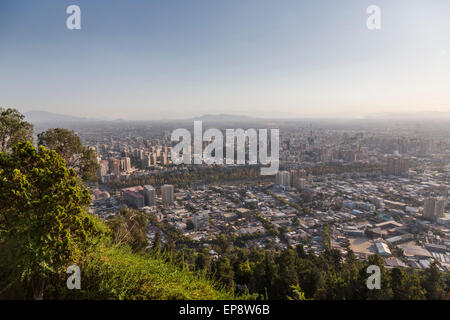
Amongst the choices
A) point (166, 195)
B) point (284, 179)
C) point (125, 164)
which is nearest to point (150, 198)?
point (166, 195)

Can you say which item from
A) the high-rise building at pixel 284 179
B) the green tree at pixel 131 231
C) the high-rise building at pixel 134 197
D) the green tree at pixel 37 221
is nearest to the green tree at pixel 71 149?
the green tree at pixel 131 231

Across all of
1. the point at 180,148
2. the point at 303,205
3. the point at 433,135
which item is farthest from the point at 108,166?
the point at 433,135

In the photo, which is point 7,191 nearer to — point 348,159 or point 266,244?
point 266,244

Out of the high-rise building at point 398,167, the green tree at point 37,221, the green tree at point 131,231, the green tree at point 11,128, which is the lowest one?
the high-rise building at point 398,167

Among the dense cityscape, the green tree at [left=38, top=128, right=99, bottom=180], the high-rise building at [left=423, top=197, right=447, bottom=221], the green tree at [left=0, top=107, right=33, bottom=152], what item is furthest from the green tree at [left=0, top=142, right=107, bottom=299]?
the high-rise building at [left=423, top=197, right=447, bottom=221]

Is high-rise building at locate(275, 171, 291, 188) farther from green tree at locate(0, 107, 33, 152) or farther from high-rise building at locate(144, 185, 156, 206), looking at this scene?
green tree at locate(0, 107, 33, 152)

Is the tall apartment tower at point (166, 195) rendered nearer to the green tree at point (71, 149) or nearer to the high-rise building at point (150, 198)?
the high-rise building at point (150, 198)
